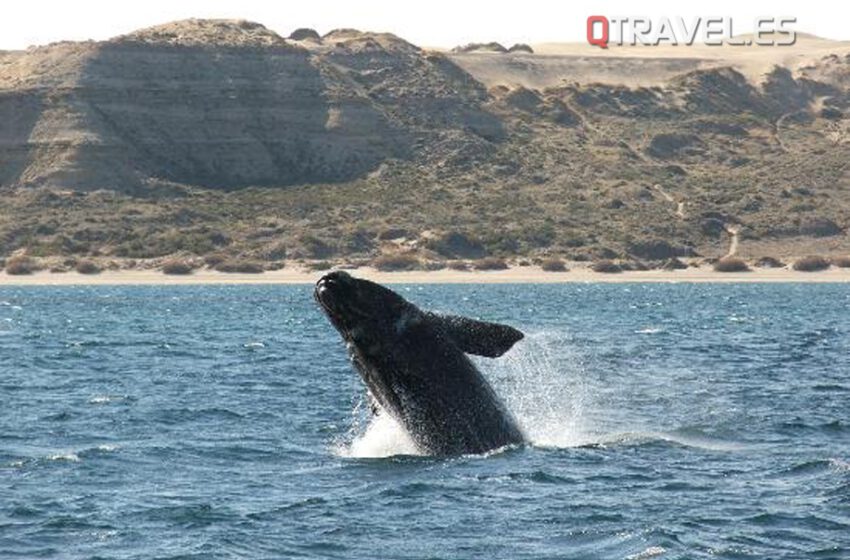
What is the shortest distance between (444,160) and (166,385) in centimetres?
11521

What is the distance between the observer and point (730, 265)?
123m

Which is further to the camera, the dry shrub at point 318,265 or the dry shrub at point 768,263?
the dry shrub at point 768,263

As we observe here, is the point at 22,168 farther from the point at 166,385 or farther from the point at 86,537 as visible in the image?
the point at 86,537

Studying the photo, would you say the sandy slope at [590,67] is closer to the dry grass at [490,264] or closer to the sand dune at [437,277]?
the dry grass at [490,264]

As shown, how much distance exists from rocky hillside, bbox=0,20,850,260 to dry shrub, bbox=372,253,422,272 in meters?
4.85

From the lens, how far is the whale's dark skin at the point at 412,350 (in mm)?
21156

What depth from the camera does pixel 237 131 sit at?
148625mm

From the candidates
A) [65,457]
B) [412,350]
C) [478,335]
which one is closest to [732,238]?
[65,457]

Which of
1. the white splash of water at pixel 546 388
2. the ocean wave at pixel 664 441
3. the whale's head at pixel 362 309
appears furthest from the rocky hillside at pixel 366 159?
the whale's head at pixel 362 309

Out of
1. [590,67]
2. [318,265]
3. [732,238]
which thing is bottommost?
[318,265]

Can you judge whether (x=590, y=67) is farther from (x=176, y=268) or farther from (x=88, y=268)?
(x=88, y=268)

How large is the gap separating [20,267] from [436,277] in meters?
30.1

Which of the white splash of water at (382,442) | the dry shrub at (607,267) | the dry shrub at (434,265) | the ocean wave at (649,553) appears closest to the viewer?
the ocean wave at (649,553)

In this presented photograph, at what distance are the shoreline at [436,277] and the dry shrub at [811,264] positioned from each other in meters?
0.96
